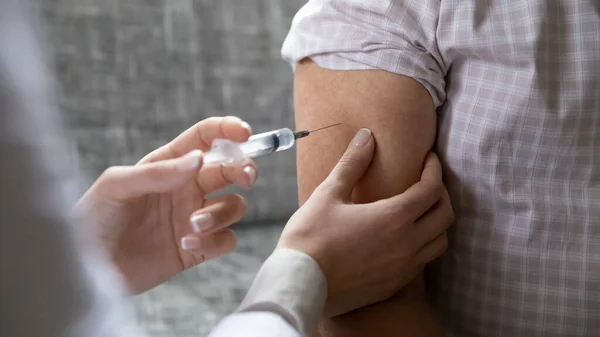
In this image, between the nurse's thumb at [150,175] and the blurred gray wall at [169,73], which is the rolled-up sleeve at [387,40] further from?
the blurred gray wall at [169,73]

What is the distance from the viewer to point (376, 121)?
80 cm

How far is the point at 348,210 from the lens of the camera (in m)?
0.75

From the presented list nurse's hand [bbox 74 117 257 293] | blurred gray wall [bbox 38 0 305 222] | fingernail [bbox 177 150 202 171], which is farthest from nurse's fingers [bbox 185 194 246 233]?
blurred gray wall [bbox 38 0 305 222]

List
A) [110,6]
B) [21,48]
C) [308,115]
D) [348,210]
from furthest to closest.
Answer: [110,6] < [308,115] < [348,210] < [21,48]

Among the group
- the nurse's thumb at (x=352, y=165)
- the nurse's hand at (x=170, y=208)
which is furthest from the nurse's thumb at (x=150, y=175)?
the nurse's thumb at (x=352, y=165)

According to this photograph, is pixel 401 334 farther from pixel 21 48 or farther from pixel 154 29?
pixel 154 29

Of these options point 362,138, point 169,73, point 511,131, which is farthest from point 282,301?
point 169,73

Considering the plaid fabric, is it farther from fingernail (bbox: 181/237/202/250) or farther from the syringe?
fingernail (bbox: 181/237/202/250)

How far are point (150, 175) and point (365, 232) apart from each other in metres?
0.28

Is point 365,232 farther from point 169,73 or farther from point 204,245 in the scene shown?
point 169,73

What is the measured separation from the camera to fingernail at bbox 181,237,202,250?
73 cm

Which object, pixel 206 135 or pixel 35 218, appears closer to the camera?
pixel 35 218

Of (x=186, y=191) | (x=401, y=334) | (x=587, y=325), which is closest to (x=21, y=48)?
(x=186, y=191)

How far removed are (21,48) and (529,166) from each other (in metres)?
0.63
